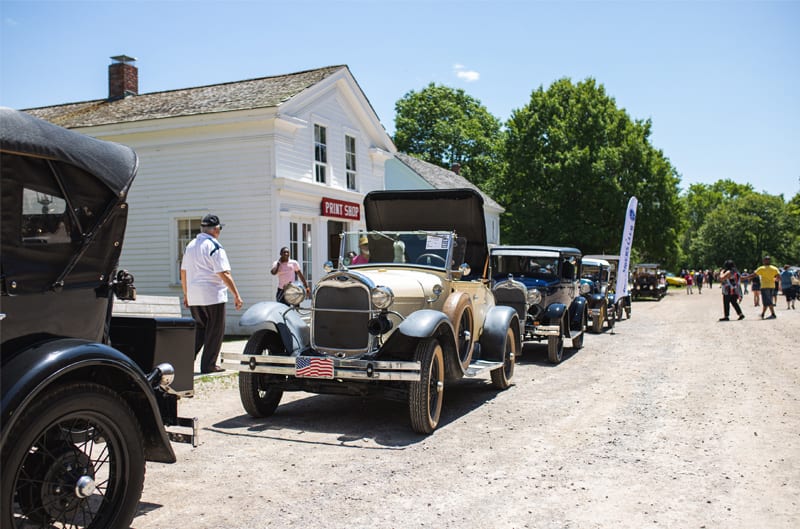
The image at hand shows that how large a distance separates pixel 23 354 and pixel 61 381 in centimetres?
21

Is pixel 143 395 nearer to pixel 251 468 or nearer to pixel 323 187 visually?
pixel 251 468

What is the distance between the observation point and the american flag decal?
6125 millimetres

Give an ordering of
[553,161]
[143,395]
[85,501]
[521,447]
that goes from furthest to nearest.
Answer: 1. [553,161]
2. [521,447]
3. [143,395]
4. [85,501]

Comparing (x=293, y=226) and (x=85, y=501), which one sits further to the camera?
(x=293, y=226)

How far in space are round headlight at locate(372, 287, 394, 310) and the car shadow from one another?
0.95 metres

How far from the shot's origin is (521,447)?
570 centimetres

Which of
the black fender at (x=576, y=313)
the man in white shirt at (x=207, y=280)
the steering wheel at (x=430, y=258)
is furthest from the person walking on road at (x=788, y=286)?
the man in white shirt at (x=207, y=280)

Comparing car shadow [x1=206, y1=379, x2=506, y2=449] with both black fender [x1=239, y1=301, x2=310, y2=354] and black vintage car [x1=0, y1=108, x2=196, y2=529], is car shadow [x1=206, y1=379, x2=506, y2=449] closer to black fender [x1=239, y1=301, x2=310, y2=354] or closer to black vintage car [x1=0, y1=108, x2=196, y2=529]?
black fender [x1=239, y1=301, x2=310, y2=354]

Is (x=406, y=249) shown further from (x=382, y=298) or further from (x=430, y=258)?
(x=382, y=298)

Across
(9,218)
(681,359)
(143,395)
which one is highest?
(9,218)

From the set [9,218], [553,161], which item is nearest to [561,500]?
[9,218]

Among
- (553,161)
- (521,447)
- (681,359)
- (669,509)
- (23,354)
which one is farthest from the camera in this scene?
(553,161)

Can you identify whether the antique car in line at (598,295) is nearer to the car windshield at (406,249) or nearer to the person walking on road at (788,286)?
the car windshield at (406,249)

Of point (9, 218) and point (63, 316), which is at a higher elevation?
point (9, 218)
